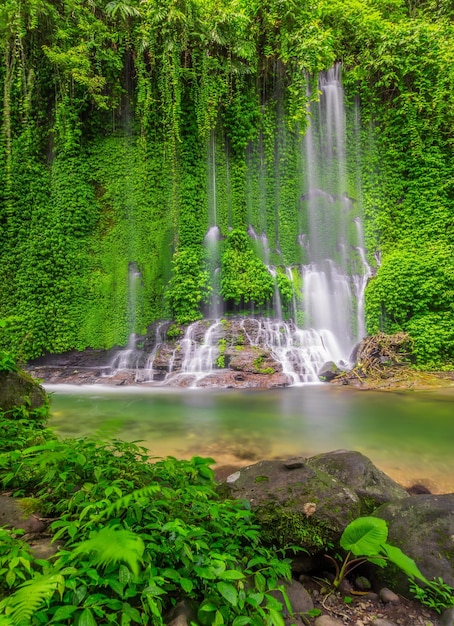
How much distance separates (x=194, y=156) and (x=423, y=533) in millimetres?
13491

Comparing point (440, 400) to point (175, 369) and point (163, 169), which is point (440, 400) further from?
point (163, 169)

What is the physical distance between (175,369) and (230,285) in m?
3.57

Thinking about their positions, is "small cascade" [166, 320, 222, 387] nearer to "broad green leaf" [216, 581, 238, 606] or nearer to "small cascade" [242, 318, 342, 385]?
"small cascade" [242, 318, 342, 385]

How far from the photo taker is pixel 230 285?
11578 mm

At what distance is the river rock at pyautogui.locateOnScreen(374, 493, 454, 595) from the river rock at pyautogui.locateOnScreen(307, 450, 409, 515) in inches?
7.9

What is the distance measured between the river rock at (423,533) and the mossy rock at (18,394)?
3.33 meters

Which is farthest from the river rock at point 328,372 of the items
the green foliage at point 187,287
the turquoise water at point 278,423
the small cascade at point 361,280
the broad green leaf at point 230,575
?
the broad green leaf at point 230,575

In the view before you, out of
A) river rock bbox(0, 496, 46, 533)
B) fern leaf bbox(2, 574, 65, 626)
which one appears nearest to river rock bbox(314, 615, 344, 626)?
fern leaf bbox(2, 574, 65, 626)

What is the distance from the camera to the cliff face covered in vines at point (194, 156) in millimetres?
11086

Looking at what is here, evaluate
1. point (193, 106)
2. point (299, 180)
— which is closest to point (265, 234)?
point (299, 180)

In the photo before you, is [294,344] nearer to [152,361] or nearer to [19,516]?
[152,361]

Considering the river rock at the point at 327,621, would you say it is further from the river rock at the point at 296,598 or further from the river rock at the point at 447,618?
the river rock at the point at 447,618

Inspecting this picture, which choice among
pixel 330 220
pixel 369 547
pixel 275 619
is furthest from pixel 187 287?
pixel 275 619

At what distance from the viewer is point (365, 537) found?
173 centimetres
